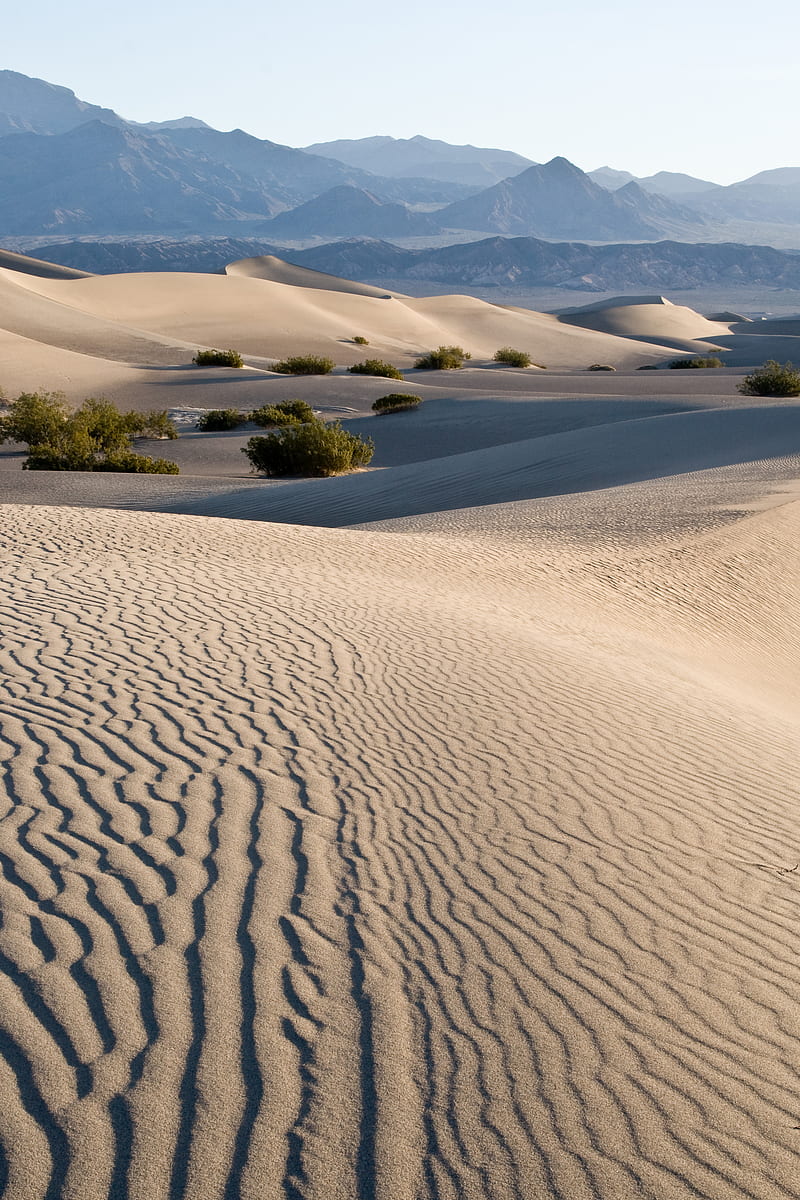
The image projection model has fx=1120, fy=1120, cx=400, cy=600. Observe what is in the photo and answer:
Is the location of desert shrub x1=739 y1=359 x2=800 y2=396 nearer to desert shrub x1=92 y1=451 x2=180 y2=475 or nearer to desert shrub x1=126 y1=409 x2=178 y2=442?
desert shrub x1=126 y1=409 x2=178 y2=442

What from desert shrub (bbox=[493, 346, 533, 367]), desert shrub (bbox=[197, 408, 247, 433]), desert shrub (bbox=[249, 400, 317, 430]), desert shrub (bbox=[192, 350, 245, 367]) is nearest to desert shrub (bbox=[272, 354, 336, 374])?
desert shrub (bbox=[192, 350, 245, 367])

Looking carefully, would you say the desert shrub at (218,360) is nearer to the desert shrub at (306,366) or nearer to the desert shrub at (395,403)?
the desert shrub at (306,366)

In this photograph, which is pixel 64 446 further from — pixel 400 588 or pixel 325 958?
pixel 325 958

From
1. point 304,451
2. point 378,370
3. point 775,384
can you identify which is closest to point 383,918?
point 304,451

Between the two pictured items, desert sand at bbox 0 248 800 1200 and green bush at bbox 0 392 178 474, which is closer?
desert sand at bbox 0 248 800 1200

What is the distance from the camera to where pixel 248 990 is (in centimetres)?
337

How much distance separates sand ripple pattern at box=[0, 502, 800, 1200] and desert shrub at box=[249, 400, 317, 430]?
18413 millimetres

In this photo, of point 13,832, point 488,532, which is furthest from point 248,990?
point 488,532

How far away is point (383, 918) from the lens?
3.87 metres

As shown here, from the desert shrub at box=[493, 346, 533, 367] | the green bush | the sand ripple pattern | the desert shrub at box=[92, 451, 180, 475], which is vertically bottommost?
the sand ripple pattern

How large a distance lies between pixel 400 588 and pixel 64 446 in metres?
14.1

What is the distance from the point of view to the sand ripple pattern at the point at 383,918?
9.15 ft

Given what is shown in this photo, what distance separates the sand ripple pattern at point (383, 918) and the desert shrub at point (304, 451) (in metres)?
12.5

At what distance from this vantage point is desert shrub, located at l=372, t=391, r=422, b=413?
27531 mm
